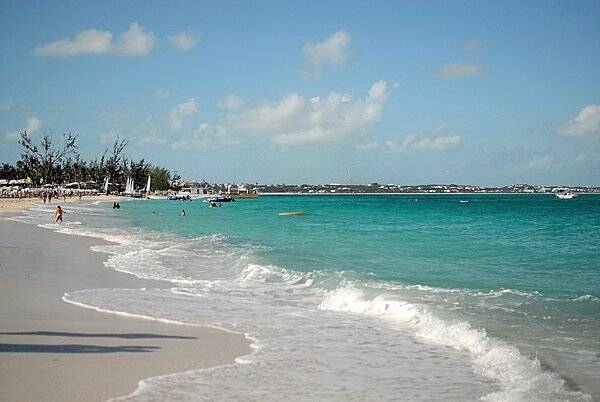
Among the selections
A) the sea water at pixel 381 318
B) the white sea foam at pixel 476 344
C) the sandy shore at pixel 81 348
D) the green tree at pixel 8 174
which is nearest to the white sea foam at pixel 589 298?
the sea water at pixel 381 318

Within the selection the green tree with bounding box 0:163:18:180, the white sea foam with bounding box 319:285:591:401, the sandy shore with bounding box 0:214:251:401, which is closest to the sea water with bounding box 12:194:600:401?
the white sea foam with bounding box 319:285:591:401

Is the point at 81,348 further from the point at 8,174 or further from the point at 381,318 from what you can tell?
the point at 8,174

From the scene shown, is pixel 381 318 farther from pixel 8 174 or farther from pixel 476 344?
pixel 8 174

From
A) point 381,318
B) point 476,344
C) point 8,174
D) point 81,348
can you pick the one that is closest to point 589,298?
point 381,318

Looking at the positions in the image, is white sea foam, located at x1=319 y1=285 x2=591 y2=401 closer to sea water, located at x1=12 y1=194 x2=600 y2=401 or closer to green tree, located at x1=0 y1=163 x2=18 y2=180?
sea water, located at x1=12 y1=194 x2=600 y2=401

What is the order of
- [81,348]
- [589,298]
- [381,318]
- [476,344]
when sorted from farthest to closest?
1. [589,298]
2. [381,318]
3. [476,344]
4. [81,348]

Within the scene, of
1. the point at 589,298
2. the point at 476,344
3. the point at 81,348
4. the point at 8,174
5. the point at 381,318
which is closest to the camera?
the point at 81,348

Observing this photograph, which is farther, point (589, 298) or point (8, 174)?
point (8, 174)

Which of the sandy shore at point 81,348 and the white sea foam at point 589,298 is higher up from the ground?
the sandy shore at point 81,348

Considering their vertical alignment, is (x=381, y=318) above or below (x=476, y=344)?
below

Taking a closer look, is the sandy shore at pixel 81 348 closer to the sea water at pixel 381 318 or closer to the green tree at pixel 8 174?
the sea water at pixel 381 318

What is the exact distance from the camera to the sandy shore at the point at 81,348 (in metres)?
6.17

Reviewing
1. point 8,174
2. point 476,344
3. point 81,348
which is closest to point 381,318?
point 476,344

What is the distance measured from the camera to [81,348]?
7.70m
